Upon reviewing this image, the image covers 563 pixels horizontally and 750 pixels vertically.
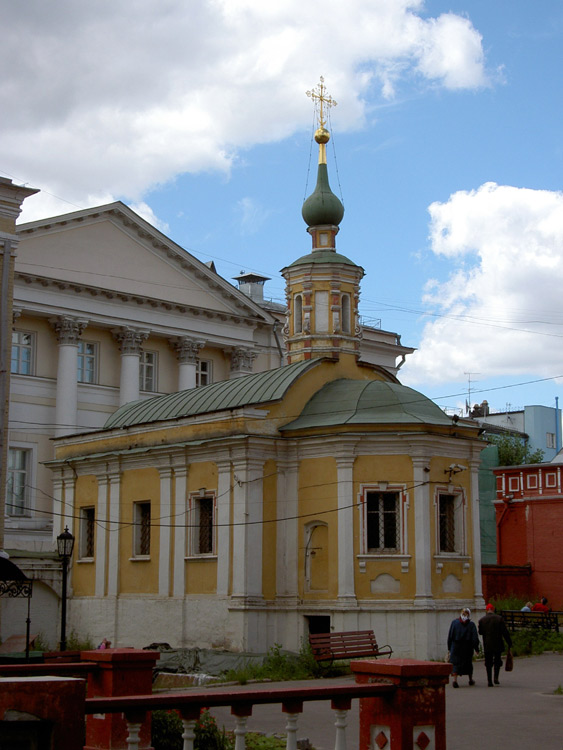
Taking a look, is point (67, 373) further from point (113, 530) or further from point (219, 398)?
point (219, 398)

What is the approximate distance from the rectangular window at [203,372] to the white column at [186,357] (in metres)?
1.17

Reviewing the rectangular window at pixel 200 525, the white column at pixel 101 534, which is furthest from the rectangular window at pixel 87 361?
the rectangular window at pixel 200 525

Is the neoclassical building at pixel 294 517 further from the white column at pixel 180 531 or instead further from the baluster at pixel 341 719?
the baluster at pixel 341 719

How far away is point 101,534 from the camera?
30484mm

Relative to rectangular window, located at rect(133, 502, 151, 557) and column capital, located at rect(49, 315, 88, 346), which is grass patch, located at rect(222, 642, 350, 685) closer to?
rectangular window, located at rect(133, 502, 151, 557)

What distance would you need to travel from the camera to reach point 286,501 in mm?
26750

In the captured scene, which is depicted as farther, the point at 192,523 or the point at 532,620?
the point at 532,620

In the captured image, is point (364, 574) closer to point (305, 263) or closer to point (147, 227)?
point (305, 263)

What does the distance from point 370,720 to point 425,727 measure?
1.49 feet

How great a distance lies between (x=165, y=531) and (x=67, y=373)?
15825 millimetres

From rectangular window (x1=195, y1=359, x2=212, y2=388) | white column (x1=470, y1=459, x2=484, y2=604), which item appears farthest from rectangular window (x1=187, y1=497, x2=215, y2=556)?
rectangular window (x1=195, y1=359, x2=212, y2=388)

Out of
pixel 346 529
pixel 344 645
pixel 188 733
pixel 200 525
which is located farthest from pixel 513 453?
pixel 188 733

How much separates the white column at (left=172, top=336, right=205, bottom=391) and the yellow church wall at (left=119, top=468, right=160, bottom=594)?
56.6 feet

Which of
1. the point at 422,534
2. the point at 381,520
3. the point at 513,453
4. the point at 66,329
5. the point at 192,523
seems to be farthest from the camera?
the point at 513,453
